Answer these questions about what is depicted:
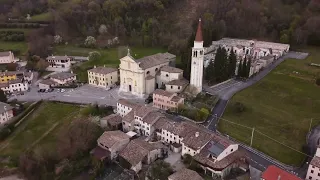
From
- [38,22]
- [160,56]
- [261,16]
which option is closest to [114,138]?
[160,56]

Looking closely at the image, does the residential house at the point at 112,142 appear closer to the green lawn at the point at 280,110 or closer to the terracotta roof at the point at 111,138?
the terracotta roof at the point at 111,138

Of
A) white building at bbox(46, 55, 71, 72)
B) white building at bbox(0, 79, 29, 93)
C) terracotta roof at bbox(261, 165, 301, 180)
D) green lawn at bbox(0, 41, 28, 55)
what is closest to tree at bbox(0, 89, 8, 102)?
white building at bbox(0, 79, 29, 93)

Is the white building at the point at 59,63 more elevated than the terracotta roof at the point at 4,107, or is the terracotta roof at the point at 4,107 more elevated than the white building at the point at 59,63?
the white building at the point at 59,63

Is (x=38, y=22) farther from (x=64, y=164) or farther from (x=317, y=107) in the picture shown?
(x=317, y=107)

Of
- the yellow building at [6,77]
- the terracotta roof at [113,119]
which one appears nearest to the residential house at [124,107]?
the terracotta roof at [113,119]

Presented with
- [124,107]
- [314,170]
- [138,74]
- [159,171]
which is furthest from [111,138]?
[314,170]

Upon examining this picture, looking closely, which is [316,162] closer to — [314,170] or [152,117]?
[314,170]
